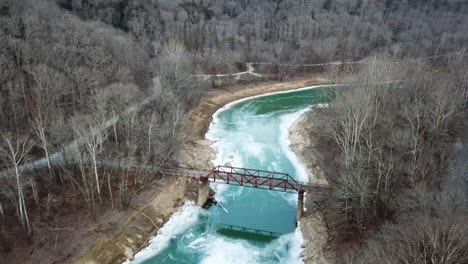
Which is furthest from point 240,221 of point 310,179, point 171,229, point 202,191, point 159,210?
point 310,179

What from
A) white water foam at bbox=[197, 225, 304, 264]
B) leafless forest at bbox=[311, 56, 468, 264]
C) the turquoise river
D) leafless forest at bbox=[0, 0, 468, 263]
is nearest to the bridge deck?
the turquoise river

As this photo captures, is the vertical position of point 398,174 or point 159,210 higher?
point 398,174

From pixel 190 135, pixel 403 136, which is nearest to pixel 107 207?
pixel 190 135

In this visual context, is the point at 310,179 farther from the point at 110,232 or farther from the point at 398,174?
the point at 110,232

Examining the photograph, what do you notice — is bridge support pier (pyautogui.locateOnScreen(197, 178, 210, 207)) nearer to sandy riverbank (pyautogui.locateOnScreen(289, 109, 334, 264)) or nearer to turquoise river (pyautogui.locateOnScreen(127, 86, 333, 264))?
turquoise river (pyautogui.locateOnScreen(127, 86, 333, 264))

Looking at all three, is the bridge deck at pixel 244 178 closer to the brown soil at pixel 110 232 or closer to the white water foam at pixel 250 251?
the brown soil at pixel 110 232

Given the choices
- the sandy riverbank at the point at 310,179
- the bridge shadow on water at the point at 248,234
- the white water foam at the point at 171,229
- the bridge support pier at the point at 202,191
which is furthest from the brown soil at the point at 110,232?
the sandy riverbank at the point at 310,179

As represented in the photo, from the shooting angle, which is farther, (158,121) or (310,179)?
(158,121)
